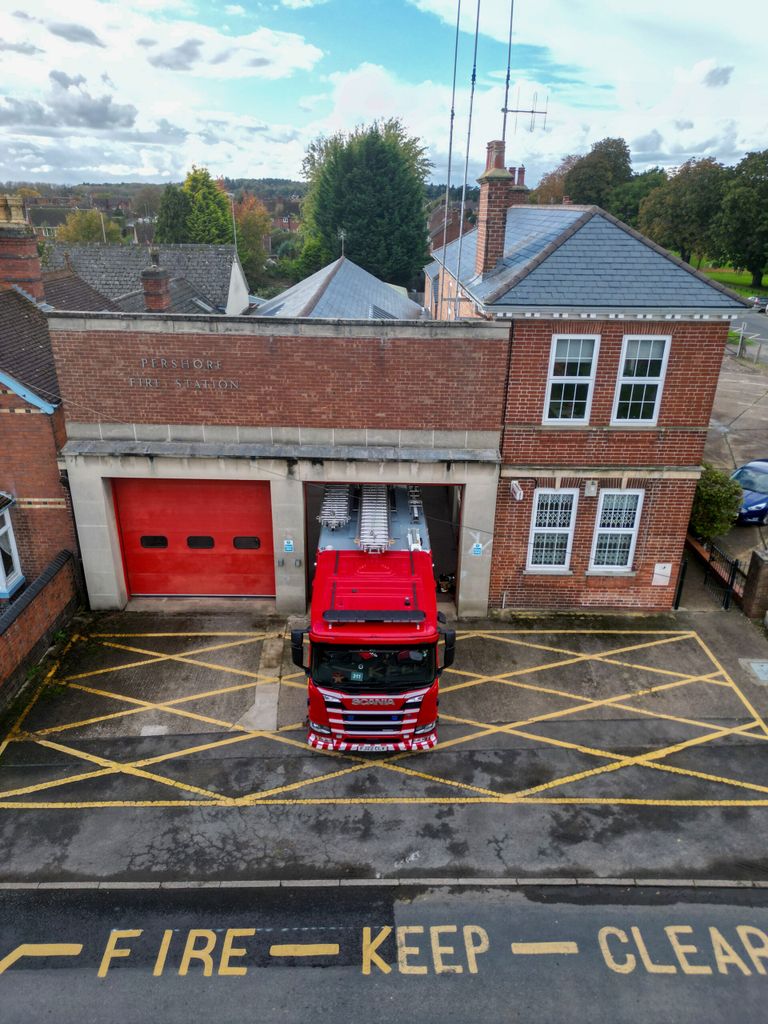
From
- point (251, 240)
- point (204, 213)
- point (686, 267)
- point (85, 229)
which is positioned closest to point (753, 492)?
point (686, 267)

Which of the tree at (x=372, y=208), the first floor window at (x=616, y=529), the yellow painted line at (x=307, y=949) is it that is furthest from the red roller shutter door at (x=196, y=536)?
the tree at (x=372, y=208)

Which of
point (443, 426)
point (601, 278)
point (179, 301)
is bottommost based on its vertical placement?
point (443, 426)

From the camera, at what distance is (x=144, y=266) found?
130 feet

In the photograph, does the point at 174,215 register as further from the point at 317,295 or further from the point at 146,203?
the point at 146,203

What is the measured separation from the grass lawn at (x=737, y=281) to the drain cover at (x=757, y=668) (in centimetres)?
6263

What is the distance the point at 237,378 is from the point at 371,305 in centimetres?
1458

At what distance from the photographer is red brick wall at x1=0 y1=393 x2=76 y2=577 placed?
52.5 feet

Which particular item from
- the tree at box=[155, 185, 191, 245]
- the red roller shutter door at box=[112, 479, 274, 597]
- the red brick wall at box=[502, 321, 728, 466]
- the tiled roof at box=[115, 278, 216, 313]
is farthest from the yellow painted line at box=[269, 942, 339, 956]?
the tree at box=[155, 185, 191, 245]

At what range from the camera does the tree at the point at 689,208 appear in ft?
242

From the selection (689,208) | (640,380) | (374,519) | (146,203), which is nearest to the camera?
(374,519)

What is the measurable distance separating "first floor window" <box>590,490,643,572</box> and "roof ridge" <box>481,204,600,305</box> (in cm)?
555

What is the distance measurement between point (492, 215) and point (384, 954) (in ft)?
57.3

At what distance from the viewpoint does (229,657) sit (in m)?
15.9

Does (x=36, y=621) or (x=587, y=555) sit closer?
(x=36, y=621)
